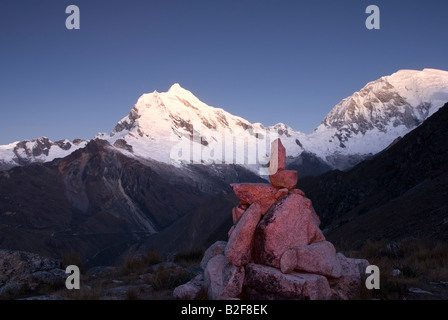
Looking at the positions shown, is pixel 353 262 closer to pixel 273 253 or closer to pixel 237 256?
pixel 273 253

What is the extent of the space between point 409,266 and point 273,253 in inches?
218

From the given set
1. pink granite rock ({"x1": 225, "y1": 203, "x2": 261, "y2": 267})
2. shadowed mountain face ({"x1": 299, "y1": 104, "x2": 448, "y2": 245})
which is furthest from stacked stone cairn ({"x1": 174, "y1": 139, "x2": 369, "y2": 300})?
shadowed mountain face ({"x1": 299, "y1": 104, "x2": 448, "y2": 245})

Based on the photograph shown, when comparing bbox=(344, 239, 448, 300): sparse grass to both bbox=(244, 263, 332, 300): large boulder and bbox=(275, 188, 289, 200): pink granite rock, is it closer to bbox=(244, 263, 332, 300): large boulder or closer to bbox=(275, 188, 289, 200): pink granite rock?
bbox=(244, 263, 332, 300): large boulder

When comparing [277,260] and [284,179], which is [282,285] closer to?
[277,260]

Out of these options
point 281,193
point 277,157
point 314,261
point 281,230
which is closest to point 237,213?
point 281,193

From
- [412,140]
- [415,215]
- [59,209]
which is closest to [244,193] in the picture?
[415,215]

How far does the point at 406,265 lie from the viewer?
1272cm

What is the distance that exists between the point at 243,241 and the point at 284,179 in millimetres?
2135

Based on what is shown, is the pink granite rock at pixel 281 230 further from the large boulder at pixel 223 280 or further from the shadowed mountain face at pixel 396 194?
the shadowed mountain face at pixel 396 194

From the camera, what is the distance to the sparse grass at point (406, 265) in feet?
32.7

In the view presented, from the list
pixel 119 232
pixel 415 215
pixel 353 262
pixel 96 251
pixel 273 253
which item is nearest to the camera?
pixel 273 253

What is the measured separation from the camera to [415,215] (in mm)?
23766

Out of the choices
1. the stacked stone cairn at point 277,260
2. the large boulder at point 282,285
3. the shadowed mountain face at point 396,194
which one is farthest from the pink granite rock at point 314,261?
the shadowed mountain face at point 396,194

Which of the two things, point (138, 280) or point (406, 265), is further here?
point (138, 280)
